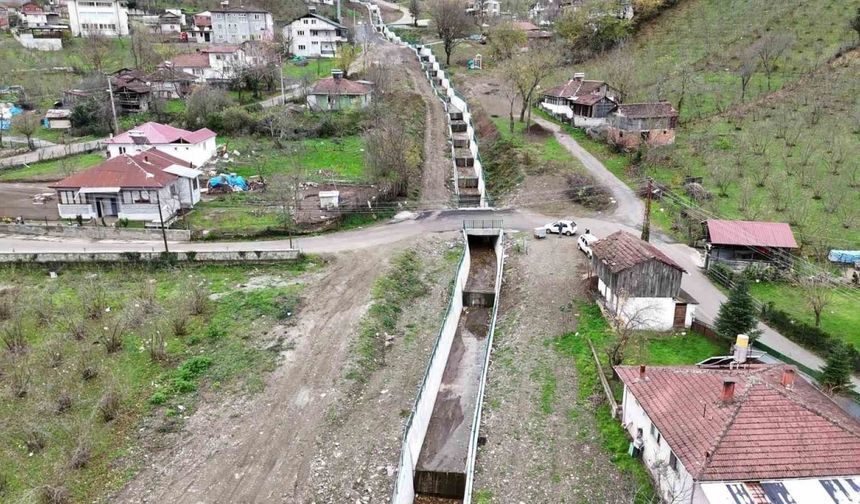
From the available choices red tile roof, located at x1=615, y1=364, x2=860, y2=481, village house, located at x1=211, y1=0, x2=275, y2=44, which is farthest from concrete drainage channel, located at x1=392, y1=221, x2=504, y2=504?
village house, located at x1=211, y1=0, x2=275, y2=44

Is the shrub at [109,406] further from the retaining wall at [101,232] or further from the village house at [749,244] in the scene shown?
the village house at [749,244]

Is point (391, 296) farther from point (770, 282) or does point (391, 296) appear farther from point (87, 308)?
point (770, 282)

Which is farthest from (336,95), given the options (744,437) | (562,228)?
(744,437)

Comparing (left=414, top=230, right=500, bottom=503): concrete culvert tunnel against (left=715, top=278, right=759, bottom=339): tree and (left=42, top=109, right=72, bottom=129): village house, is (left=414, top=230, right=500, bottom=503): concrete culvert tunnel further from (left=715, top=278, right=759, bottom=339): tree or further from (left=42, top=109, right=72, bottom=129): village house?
(left=42, top=109, right=72, bottom=129): village house

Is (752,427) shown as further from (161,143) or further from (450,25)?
(450,25)

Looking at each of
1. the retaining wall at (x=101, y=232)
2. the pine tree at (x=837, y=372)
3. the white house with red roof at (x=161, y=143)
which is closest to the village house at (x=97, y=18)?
the white house with red roof at (x=161, y=143)

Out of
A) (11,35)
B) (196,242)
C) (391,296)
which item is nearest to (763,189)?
(391,296)
